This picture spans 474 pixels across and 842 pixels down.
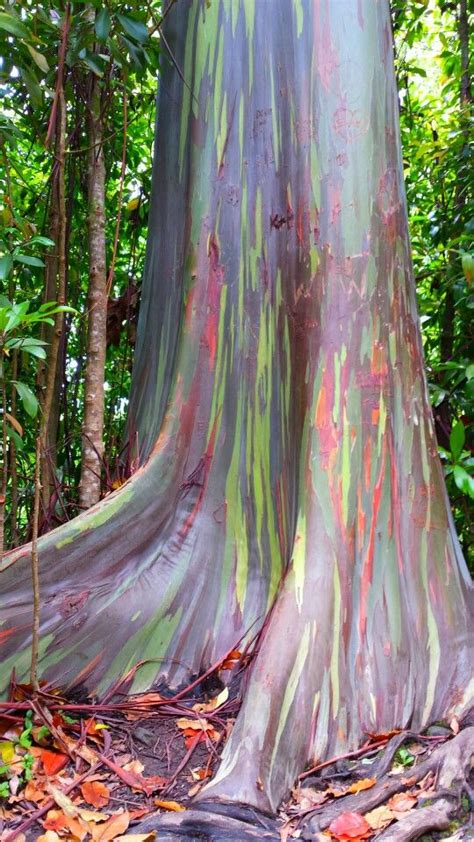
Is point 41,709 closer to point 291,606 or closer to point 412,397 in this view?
point 291,606

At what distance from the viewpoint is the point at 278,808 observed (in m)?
1.91

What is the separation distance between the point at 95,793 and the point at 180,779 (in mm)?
256

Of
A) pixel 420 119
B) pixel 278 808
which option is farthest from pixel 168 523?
pixel 420 119

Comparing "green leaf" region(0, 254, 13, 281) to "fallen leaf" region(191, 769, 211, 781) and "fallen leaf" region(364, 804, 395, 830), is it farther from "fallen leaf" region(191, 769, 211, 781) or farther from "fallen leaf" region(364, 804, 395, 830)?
"fallen leaf" region(364, 804, 395, 830)

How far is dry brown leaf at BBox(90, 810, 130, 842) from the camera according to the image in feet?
5.90

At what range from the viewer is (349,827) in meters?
1.75

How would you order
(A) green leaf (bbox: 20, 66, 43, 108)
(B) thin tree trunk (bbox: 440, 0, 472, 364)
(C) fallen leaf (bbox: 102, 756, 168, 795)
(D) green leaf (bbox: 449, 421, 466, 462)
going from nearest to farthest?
(C) fallen leaf (bbox: 102, 756, 168, 795) < (A) green leaf (bbox: 20, 66, 43, 108) < (D) green leaf (bbox: 449, 421, 466, 462) < (B) thin tree trunk (bbox: 440, 0, 472, 364)

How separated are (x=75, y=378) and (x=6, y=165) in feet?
7.33

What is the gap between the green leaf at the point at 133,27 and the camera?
2.77 metres

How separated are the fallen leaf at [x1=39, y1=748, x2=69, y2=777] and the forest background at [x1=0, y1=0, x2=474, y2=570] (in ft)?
2.74

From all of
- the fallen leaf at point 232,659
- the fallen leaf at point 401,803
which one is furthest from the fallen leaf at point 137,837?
the fallen leaf at point 232,659

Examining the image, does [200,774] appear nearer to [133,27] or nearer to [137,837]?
[137,837]

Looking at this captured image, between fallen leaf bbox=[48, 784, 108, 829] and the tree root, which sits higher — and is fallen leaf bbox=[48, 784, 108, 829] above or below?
below

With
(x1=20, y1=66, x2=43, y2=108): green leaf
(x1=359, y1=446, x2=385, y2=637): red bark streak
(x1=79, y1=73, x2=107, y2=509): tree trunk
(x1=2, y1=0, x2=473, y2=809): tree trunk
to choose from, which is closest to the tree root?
(x1=2, y1=0, x2=473, y2=809): tree trunk
